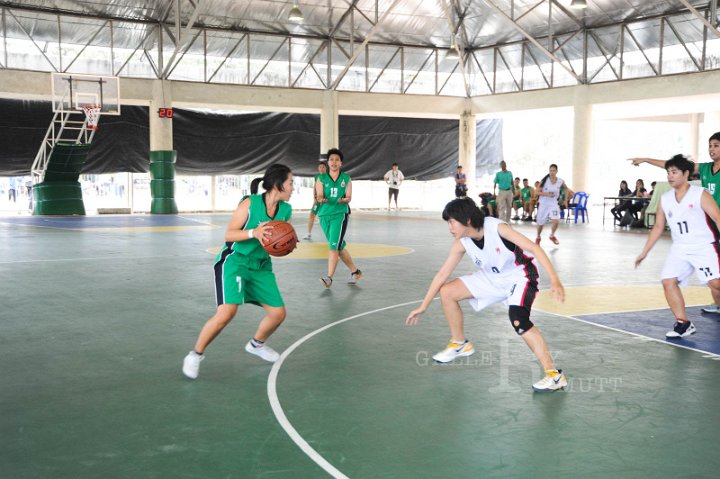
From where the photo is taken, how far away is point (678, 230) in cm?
706

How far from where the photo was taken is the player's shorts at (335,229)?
10.1 metres

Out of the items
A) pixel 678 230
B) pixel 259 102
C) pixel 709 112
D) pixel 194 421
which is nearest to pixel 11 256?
pixel 194 421

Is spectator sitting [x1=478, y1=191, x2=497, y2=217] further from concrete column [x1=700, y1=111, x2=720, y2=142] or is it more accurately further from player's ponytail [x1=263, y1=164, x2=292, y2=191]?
player's ponytail [x1=263, y1=164, x2=292, y2=191]

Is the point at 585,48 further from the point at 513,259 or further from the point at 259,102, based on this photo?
the point at 513,259

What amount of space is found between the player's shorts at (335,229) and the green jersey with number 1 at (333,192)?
0.22 feet

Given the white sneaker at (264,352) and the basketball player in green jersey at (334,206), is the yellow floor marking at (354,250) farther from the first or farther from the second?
the white sneaker at (264,352)

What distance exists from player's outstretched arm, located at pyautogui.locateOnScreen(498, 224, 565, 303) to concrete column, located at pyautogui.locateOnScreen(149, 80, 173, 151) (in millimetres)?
24250

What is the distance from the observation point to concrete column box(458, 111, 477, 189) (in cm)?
3381

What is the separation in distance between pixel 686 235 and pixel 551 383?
2655 mm

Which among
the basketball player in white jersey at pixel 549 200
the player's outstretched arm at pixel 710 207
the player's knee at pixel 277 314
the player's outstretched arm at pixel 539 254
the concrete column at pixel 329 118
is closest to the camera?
the player's outstretched arm at pixel 539 254

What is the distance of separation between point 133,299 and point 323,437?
533 centimetres

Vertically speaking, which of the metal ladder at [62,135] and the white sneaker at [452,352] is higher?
the metal ladder at [62,135]

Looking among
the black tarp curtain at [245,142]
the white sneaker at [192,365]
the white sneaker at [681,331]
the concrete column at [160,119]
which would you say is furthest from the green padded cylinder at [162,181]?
the white sneaker at [681,331]

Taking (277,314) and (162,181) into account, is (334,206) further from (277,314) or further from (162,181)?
(162,181)
